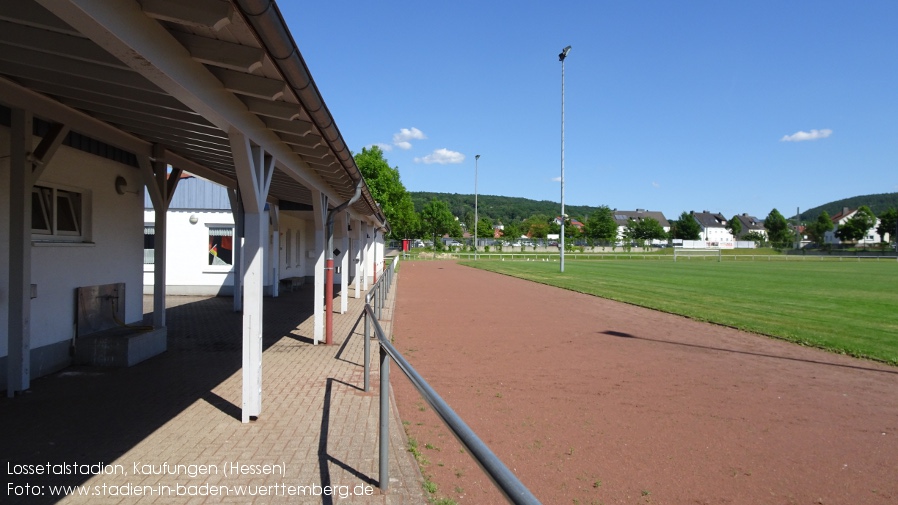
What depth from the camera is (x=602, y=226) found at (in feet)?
377

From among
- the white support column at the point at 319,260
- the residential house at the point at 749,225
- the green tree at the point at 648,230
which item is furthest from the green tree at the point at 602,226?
the white support column at the point at 319,260

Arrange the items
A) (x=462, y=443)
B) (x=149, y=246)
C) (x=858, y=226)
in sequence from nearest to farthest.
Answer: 1. (x=462, y=443)
2. (x=149, y=246)
3. (x=858, y=226)

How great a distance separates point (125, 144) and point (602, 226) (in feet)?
369

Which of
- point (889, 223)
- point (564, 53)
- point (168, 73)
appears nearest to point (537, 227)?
point (889, 223)

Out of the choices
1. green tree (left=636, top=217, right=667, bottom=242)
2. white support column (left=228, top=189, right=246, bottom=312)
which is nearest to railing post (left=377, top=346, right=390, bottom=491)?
white support column (left=228, top=189, right=246, bottom=312)

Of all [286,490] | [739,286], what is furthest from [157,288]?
[739,286]

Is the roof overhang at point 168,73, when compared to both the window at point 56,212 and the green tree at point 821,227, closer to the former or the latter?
the window at point 56,212

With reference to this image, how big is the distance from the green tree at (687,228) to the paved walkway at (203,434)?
418 ft

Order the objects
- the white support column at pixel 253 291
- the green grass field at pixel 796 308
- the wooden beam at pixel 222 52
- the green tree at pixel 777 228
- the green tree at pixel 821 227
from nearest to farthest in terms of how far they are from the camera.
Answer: the wooden beam at pixel 222 52 → the white support column at pixel 253 291 → the green grass field at pixel 796 308 → the green tree at pixel 821 227 → the green tree at pixel 777 228

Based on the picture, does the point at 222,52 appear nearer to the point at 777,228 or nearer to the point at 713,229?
the point at 777,228

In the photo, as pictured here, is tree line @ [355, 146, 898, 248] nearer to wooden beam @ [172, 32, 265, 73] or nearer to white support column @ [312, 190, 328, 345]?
white support column @ [312, 190, 328, 345]

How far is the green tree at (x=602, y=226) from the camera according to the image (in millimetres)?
114250

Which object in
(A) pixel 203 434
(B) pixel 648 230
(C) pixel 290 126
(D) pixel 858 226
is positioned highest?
(D) pixel 858 226

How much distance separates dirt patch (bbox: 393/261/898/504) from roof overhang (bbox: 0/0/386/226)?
9.90ft
